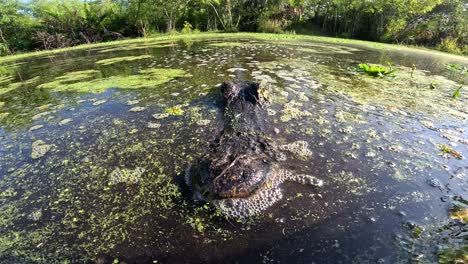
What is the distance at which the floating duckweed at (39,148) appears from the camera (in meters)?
3.88

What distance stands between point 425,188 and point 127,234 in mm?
3064

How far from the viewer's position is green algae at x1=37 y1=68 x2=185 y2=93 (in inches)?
270

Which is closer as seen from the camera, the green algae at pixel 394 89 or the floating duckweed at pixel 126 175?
the floating duckweed at pixel 126 175

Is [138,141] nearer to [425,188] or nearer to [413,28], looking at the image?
[425,188]

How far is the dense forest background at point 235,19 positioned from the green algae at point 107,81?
11947 mm

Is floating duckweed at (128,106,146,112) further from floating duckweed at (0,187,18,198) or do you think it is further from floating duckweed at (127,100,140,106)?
floating duckweed at (0,187,18,198)

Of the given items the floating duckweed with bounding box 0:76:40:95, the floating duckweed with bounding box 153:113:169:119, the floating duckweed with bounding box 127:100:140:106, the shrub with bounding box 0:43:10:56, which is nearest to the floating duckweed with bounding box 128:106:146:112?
the floating duckweed with bounding box 127:100:140:106

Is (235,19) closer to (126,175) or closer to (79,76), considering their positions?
(79,76)

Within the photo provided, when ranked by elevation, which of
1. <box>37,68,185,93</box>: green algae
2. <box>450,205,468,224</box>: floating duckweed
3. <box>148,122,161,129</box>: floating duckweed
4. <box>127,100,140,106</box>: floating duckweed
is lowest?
<box>450,205,468,224</box>: floating duckweed

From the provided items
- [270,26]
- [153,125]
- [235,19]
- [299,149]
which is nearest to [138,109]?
[153,125]

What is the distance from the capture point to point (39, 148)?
406 centimetres

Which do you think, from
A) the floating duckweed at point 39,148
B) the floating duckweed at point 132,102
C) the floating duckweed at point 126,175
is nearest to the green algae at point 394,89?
the floating duckweed at point 132,102

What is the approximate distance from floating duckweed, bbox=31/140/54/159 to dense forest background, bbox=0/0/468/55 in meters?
16.3

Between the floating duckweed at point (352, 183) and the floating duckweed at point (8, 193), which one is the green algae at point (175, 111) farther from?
the floating duckweed at point (352, 183)
